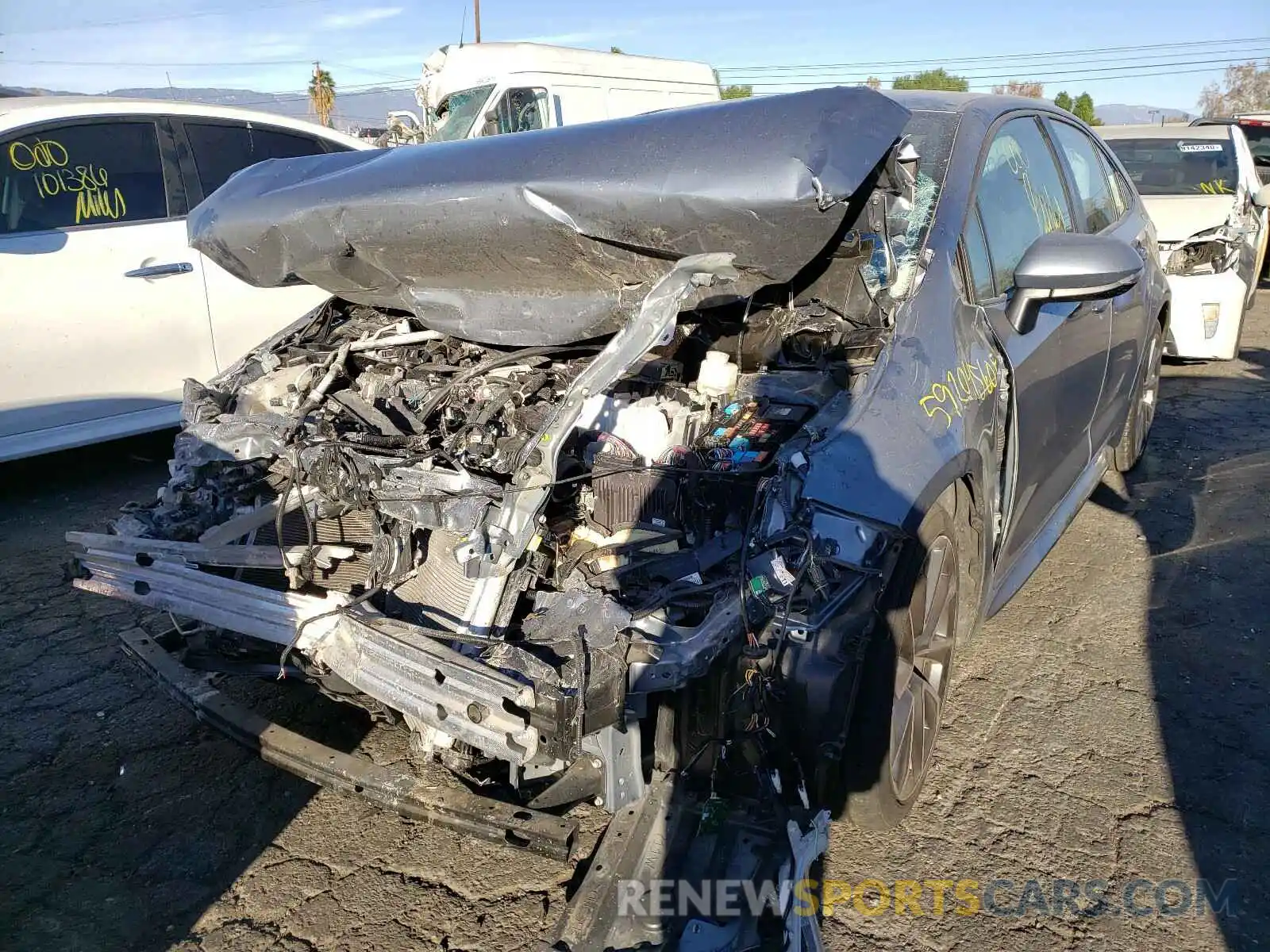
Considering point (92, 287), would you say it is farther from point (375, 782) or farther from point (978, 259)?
point (978, 259)

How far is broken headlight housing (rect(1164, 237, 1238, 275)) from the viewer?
611 cm

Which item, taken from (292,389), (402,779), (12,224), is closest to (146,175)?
(12,224)

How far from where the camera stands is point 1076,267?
2.55 meters

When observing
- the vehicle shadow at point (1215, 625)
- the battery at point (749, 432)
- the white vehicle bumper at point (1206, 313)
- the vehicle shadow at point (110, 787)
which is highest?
the battery at point (749, 432)

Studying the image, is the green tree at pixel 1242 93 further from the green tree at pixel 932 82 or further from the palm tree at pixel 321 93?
the palm tree at pixel 321 93

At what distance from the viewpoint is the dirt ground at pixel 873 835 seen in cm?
228

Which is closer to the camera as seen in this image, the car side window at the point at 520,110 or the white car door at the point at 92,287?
the white car door at the point at 92,287

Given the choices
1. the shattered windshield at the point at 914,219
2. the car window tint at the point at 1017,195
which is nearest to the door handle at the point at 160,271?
the shattered windshield at the point at 914,219

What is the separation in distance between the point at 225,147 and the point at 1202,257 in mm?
6607

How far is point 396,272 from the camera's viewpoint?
2.95m

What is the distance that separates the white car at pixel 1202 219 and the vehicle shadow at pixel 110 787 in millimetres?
5315

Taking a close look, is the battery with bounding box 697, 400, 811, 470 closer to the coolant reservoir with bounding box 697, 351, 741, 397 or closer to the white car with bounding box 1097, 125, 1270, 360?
the coolant reservoir with bounding box 697, 351, 741, 397

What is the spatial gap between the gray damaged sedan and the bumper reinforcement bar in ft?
0.03

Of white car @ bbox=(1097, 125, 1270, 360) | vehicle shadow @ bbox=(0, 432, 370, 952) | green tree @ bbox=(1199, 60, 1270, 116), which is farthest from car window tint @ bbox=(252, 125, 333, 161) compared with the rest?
green tree @ bbox=(1199, 60, 1270, 116)
